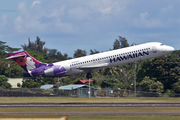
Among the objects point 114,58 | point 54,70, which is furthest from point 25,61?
point 114,58

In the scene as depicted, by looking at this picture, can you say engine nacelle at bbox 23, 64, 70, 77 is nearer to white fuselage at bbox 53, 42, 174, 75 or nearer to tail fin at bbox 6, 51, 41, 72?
white fuselage at bbox 53, 42, 174, 75

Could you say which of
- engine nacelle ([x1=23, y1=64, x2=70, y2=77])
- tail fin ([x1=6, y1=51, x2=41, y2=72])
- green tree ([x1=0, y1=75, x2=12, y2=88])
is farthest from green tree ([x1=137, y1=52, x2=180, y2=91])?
tail fin ([x1=6, y1=51, x2=41, y2=72])

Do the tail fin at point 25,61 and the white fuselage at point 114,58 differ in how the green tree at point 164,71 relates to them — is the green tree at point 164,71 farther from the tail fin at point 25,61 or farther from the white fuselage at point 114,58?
the tail fin at point 25,61

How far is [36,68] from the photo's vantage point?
185 ft

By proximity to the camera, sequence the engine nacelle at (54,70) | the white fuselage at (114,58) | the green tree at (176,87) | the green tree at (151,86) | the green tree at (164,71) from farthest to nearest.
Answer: the green tree at (164,71) → the green tree at (151,86) → the green tree at (176,87) → the engine nacelle at (54,70) → the white fuselage at (114,58)

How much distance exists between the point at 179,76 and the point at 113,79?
25979mm

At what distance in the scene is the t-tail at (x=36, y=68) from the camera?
53.9 metres

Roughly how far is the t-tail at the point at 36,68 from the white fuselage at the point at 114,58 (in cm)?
146

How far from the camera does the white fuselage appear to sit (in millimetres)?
53594

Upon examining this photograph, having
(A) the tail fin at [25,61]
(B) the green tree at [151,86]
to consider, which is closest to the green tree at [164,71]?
(B) the green tree at [151,86]

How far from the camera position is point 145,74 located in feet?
350

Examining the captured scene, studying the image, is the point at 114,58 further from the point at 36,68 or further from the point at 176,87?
the point at 176,87

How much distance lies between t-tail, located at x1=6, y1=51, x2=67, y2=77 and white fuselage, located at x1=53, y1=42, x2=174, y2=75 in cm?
146

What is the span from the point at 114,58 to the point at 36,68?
608 inches
